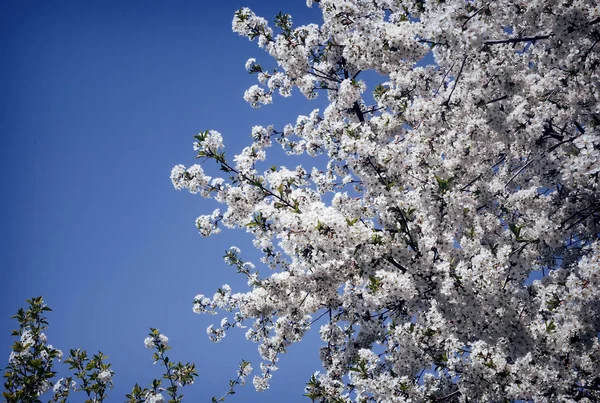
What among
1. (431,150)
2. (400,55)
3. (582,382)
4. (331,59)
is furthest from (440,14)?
(582,382)

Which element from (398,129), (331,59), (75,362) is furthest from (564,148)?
(75,362)

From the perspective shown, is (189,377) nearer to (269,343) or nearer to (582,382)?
(269,343)

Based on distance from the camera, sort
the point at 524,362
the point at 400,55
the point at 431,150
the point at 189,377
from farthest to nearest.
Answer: the point at 189,377 < the point at 400,55 < the point at 431,150 < the point at 524,362

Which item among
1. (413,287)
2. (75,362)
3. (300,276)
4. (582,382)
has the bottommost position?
(582,382)

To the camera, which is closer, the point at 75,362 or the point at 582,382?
the point at 582,382

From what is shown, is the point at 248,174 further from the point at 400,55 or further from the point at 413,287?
the point at 400,55

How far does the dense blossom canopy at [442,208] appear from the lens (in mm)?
5121

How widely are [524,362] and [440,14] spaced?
547 cm

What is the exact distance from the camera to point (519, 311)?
5984mm

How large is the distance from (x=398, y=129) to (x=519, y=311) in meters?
4.31

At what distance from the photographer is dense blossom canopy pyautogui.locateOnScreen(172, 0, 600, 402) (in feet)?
16.8

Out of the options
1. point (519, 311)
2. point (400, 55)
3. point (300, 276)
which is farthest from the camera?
point (300, 276)

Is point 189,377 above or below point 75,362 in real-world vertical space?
below

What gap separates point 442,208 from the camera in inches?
214
